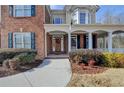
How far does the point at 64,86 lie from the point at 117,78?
3.20 m

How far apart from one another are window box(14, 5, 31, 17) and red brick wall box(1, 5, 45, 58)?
1.21 ft

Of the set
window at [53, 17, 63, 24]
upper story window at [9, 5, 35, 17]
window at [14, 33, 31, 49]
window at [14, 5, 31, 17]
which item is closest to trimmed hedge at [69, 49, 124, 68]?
window at [14, 33, 31, 49]

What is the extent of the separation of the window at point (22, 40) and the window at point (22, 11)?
182 centimetres

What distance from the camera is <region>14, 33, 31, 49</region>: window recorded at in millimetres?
18203

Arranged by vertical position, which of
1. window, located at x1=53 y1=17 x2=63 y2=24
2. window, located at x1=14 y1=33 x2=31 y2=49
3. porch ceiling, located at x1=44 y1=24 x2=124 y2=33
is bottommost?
window, located at x1=14 y1=33 x2=31 y2=49

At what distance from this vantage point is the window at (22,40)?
18.2 m

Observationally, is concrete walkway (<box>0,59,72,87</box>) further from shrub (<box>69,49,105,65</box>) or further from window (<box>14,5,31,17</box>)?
window (<box>14,5,31,17</box>)

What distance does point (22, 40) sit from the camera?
18.2 metres

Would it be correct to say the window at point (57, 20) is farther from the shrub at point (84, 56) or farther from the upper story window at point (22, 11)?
the shrub at point (84, 56)

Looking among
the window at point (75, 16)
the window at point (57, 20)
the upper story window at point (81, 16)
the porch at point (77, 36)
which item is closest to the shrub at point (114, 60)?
the porch at point (77, 36)
